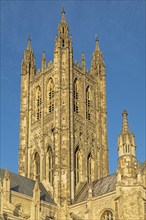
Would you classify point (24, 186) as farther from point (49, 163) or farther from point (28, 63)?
point (28, 63)

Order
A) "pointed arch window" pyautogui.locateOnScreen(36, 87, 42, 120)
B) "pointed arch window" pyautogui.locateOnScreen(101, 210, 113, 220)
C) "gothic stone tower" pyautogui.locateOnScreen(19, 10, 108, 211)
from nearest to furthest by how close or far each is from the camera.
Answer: "pointed arch window" pyautogui.locateOnScreen(101, 210, 113, 220) → "gothic stone tower" pyautogui.locateOnScreen(19, 10, 108, 211) → "pointed arch window" pyautogui.locateOnScreen(36, 87, 42, 120)

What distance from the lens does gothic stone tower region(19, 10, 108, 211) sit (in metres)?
45.9

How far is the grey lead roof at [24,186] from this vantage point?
4247 centimetres

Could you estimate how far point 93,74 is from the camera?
55.2 m

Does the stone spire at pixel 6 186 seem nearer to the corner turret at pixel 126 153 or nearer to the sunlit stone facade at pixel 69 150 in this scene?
the sunlit stone facade at pixel 69 150

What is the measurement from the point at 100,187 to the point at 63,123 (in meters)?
7.43

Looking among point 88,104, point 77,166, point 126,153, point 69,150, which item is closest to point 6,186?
point 69,150

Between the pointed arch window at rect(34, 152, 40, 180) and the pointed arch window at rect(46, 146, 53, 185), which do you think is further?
the pointed arch window at rect(34, 152, 40, 180)

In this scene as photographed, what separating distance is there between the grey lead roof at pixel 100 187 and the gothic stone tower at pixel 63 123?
2.12ft

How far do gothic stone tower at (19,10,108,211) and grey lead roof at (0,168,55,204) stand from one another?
0.71 metres

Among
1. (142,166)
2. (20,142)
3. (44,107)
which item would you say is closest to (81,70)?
(44,107)

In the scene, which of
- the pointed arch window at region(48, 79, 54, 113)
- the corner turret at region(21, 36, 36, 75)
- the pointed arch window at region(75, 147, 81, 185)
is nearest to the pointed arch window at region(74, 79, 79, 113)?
the pointed arch window at region(48, 79, 54, 113)

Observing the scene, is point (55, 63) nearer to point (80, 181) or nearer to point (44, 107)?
point (44, 107)

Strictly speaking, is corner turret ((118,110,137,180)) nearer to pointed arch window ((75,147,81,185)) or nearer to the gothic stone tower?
the gothic stone tower
